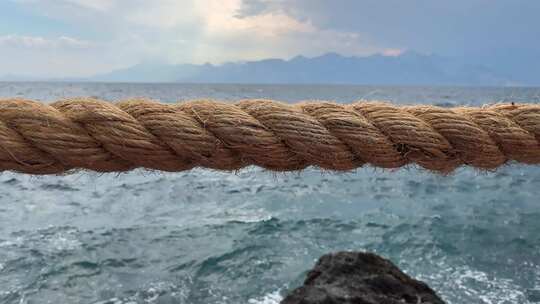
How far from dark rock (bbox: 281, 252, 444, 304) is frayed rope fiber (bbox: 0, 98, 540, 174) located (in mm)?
2306

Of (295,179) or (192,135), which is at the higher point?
(192,135)

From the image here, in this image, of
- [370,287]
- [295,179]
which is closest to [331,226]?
[295,179]

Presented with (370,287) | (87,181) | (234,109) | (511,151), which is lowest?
(87,181)

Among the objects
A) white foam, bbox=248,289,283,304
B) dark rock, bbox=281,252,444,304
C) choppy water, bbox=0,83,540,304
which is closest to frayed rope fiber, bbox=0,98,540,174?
dark rock, bbox=281,252,444,304

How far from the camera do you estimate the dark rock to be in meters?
3.58

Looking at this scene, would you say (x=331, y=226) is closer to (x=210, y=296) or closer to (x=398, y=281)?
(x=210, y=296)

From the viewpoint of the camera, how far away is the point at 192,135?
51.2 inches

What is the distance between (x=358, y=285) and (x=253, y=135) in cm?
293

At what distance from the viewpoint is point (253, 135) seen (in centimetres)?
133

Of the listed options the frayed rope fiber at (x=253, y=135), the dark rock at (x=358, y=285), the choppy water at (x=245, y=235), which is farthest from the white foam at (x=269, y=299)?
the frayed rope fiber at (x=253, y=135)

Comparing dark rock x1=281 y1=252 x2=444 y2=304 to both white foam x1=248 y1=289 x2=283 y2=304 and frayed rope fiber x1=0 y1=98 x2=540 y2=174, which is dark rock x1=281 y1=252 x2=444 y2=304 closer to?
white foam x1=248 y1=289 x2=283 y2=304

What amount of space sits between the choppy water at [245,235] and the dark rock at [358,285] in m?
0.97

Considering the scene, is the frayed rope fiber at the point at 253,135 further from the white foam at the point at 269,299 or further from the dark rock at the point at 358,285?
the white foam at the point at 269,299

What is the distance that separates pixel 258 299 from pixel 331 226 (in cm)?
358
